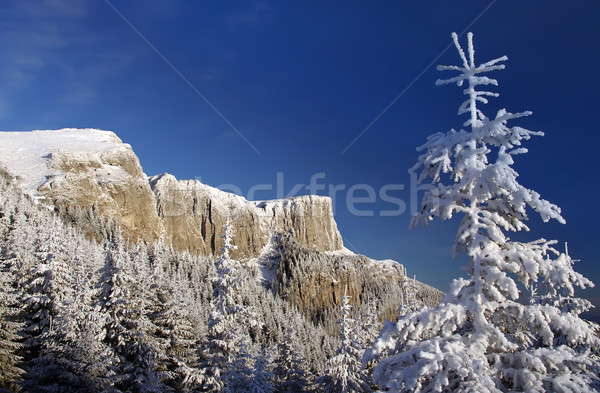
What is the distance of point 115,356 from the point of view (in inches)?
864

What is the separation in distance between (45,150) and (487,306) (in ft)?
529

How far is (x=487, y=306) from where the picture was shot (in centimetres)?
704

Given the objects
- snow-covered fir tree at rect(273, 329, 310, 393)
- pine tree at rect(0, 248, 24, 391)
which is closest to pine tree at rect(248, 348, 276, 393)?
snow-covered fir tree at rect(273, 329, 310, 393)

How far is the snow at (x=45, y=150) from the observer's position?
378ft

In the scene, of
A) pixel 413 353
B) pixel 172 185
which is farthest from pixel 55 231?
pixel 172 185

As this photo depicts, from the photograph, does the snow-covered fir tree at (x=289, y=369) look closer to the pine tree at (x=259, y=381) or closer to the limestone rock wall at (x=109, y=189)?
the pine tree at (x=259, y=381)

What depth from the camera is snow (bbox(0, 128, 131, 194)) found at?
378ft

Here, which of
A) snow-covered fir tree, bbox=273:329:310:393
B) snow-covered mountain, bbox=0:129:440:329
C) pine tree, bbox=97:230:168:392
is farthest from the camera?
snow-covered mountain, bbox=0:129:440:329

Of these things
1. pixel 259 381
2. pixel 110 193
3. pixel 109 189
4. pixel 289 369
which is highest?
pixel 109 189

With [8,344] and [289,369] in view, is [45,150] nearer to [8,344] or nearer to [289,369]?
[8,344]

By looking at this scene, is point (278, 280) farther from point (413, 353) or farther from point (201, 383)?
point (413, 353)

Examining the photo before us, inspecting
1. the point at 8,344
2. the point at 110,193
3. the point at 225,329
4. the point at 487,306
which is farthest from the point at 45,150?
the point at 487,306

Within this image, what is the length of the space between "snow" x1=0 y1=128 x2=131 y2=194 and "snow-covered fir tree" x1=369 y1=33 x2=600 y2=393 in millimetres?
122646

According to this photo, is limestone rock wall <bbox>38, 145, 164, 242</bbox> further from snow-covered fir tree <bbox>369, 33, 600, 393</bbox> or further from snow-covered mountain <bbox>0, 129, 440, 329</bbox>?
snow-covered fir tree <bbox>369, 33, 600, 393</bbox>
